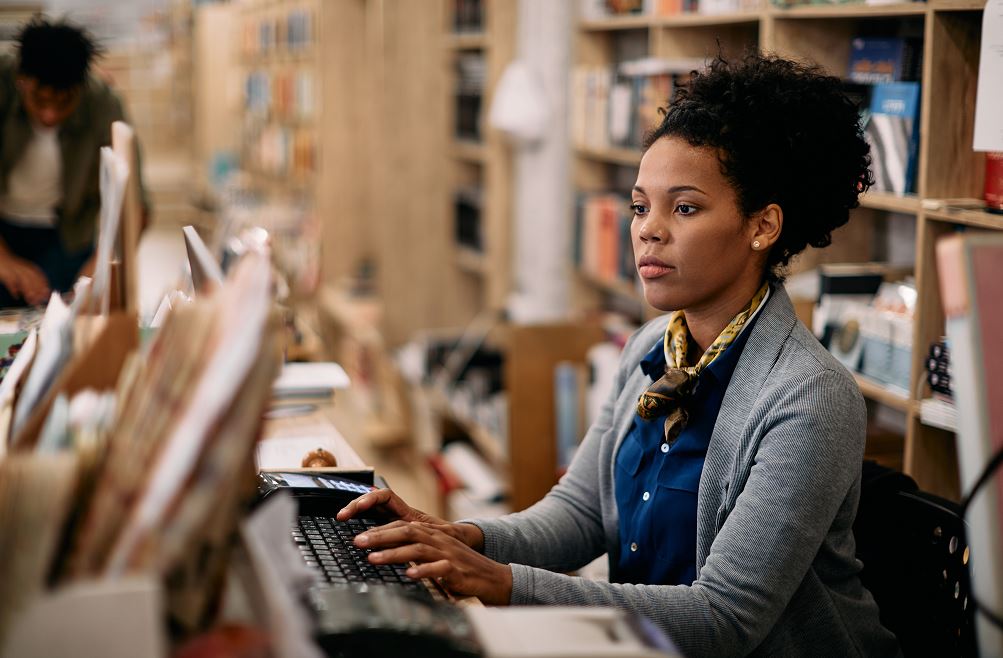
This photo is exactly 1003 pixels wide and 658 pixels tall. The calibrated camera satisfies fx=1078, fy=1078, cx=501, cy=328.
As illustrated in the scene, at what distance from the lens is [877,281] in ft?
8.72

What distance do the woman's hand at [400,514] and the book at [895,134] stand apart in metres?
1.35

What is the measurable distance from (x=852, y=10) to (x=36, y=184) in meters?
2.70

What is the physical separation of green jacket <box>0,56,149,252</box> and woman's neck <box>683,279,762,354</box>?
7.79 feet

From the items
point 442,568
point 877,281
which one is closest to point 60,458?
point 442,568

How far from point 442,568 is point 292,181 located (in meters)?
6.66

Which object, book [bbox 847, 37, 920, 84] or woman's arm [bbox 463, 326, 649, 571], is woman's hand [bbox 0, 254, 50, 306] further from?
book [bbox 847, 37, 920, 84]

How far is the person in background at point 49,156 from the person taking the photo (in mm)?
3338

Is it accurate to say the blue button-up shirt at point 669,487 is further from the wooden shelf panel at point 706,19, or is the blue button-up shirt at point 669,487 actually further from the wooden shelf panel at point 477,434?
the wooden shelf panel at point 477,434

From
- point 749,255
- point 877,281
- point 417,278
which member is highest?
point 749,255

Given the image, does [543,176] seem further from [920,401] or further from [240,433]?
[240,433]

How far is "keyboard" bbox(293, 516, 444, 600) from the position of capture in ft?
4.49

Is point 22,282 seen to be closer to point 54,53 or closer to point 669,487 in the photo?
point 54,53

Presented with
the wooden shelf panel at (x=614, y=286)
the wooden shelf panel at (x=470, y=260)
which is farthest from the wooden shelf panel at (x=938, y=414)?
the wooden shelf panel at (x=470, y=260)

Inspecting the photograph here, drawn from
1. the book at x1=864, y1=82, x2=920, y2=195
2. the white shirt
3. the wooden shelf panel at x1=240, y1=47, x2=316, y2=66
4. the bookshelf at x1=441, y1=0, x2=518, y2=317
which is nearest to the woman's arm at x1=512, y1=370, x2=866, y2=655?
the book at x1=864, y1=82, x2=920, y2=195
